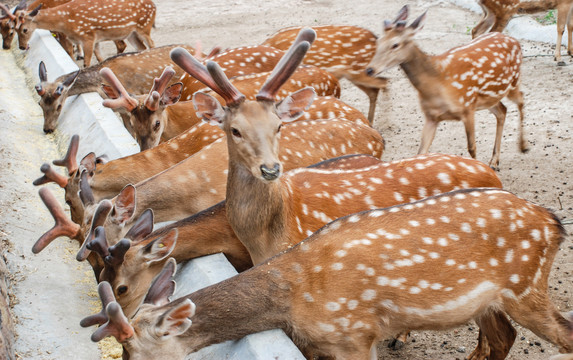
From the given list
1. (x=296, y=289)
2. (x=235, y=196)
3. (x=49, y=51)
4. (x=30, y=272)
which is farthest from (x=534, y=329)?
(x=49, y=51)

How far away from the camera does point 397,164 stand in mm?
4051

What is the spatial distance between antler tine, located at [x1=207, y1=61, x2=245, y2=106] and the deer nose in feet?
1.41

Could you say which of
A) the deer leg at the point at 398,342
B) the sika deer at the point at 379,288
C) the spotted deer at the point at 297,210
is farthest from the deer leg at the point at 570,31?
the sika deer at the point at 379,288

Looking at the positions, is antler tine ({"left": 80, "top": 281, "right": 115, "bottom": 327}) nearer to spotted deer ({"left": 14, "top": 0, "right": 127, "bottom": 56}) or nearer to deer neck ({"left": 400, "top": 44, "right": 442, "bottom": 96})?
deer neck ({"left": 400, "top": 44, "right": 442, "bottom": 96})

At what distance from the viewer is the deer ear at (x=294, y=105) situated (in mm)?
3613

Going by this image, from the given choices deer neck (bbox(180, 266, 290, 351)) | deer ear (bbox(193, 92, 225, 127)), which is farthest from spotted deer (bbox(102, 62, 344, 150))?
deer neck (bbox(180, 266, 290, 351))

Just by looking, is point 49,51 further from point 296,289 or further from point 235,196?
point 296,289

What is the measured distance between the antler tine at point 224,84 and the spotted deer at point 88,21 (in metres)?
6.39

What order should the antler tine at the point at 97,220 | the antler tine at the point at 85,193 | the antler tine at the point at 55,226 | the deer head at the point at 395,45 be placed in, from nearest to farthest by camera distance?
1. the antler tine at the point at 97,220
2. the antler tine at the point at 55,226
3. the antler tine at the point at 85,193
4. the deer head at the point at 395,45

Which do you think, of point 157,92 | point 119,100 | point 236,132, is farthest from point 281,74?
point 119,100

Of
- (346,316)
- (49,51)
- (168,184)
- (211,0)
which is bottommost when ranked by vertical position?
(211,0)

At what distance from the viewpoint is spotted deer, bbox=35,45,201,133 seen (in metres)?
6.91

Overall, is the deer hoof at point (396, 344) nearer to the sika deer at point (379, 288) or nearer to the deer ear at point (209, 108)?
the sika deer at point (379, 288)

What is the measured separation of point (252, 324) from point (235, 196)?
79 centimetres
